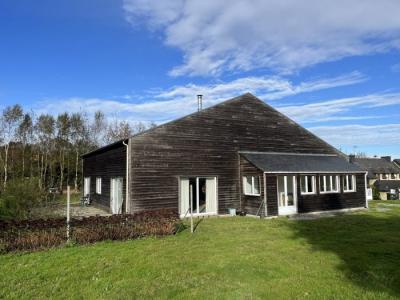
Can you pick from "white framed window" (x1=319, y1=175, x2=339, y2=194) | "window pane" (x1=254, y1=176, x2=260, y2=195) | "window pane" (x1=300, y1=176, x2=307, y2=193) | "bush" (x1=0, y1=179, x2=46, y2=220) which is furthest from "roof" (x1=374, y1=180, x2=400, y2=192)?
"bush" (x1=0, y1=179, x2=46, y2=220)

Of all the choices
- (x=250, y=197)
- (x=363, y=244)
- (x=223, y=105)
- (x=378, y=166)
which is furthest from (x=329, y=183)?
(x=378, y=166)

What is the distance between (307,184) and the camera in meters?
18.5

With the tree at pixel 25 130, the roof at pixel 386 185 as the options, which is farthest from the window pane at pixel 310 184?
the tree at pixel 25 130

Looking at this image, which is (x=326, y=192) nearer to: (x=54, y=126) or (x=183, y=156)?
(x=183, y=156)

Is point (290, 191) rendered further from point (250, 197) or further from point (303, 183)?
point (250, 197)

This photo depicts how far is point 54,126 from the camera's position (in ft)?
129

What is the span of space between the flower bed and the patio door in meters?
7.38

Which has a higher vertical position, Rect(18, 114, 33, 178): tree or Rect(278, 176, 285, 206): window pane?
Rect(18, 114, 33, 178): tree

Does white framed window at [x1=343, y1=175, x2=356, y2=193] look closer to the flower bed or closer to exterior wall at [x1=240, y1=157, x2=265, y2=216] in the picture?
exterior wall at [x1=240, y1=157, x2=265, y2=216]

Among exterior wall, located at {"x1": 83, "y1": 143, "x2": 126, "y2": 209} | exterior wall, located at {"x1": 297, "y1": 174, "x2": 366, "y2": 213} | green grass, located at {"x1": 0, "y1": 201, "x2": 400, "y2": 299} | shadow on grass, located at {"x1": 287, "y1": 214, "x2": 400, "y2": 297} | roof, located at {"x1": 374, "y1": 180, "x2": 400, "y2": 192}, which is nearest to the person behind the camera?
green grass, located at {"x1": 0, "y1": 201, "x2": 400, "y2": 299}

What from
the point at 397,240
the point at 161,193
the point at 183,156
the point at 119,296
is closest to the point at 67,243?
the point at 119,296

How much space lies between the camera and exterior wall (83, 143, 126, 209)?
16922 mm

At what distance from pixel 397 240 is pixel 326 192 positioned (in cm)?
854

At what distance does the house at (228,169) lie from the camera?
52.1ft
